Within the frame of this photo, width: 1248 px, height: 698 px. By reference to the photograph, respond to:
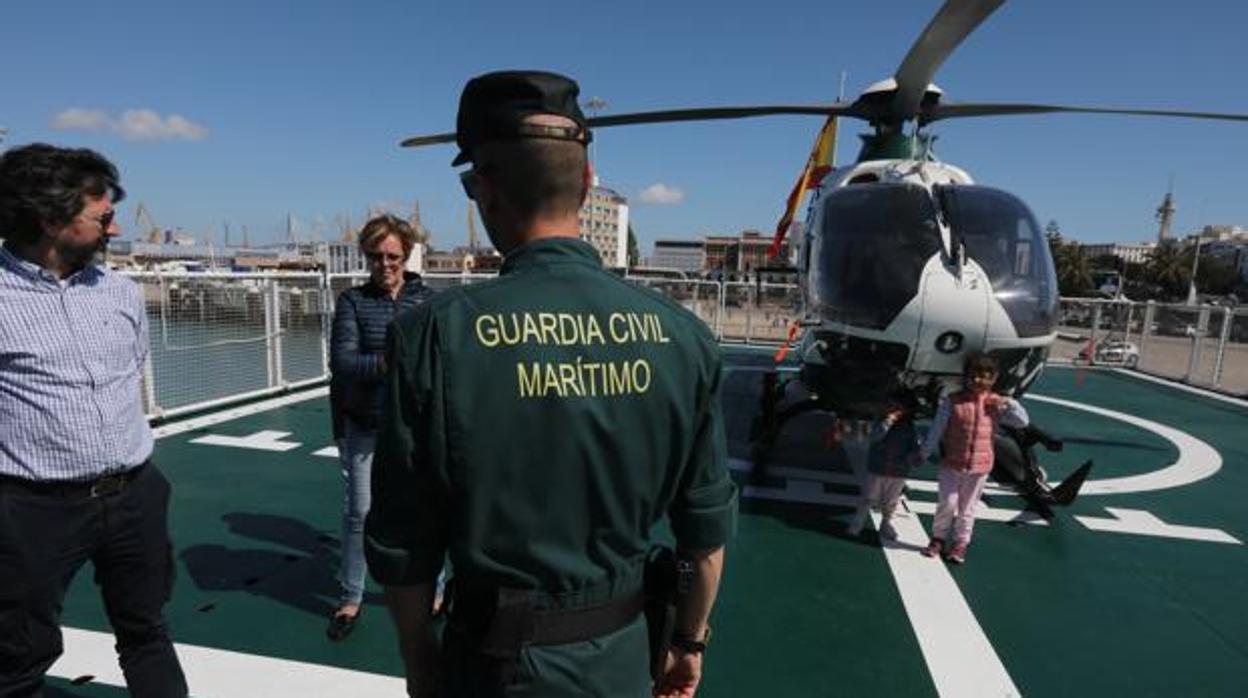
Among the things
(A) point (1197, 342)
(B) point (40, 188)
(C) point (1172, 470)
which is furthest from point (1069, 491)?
(A) point (1197, 342)

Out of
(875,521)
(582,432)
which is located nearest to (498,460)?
(582,432)

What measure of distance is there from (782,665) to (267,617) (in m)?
2.60

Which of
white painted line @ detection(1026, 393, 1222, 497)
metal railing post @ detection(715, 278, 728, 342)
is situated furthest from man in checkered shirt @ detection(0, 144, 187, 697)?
metal railing post @ detection(715, 278, 728, 342)

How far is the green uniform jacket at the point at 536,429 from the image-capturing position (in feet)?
4.08

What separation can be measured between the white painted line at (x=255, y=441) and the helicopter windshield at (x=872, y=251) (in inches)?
200

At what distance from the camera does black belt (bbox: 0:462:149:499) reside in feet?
Answer: 6.82

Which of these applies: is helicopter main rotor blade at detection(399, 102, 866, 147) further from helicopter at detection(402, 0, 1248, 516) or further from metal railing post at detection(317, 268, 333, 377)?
metal railing post at detection(317, 268, 333, 377)

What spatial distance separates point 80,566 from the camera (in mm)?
2143

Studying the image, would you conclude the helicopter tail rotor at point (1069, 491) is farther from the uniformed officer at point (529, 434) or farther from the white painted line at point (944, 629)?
the uniformed officer at point (529, 434)

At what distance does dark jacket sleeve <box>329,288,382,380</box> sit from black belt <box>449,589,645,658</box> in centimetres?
206

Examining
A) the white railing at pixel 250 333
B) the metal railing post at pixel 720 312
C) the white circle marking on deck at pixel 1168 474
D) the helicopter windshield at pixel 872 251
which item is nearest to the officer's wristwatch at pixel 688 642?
the helicopter windshield at pixel 872 251

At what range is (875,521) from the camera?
5145 mm

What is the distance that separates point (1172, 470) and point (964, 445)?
159 inches

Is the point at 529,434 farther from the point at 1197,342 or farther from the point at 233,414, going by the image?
the point at 1197,342
